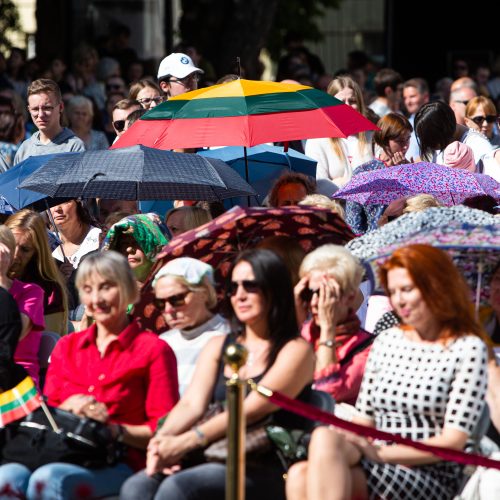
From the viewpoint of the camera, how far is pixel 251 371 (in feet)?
20.5

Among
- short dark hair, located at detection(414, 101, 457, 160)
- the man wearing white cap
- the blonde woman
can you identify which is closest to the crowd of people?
short dark hair, located at detection(414, 101, 457, 160)

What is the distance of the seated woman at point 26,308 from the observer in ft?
24.8

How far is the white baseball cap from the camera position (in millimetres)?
10852

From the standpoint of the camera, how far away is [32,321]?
755cm

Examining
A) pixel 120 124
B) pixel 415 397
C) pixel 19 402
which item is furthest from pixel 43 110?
pixel 415 397

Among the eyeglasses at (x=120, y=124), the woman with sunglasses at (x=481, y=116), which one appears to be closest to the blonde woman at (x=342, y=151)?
the woman with sunglasses at (x=481, y=116)

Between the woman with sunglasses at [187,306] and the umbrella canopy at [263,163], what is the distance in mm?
3800

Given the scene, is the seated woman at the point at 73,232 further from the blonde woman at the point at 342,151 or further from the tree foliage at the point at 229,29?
the tree foliage at the point at 229,29

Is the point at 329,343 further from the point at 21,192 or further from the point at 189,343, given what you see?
the point at 21,192

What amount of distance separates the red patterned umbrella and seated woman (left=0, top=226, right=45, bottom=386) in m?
0.64

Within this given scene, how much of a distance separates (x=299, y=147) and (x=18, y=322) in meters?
5.47

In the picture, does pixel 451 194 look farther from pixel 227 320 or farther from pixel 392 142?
pixel 227 320

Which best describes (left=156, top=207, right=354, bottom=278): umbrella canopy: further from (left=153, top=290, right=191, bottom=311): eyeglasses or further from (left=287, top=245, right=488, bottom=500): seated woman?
(left=287, top=245, right=488, bottom=500): seated woman

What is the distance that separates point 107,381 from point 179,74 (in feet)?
15.7
